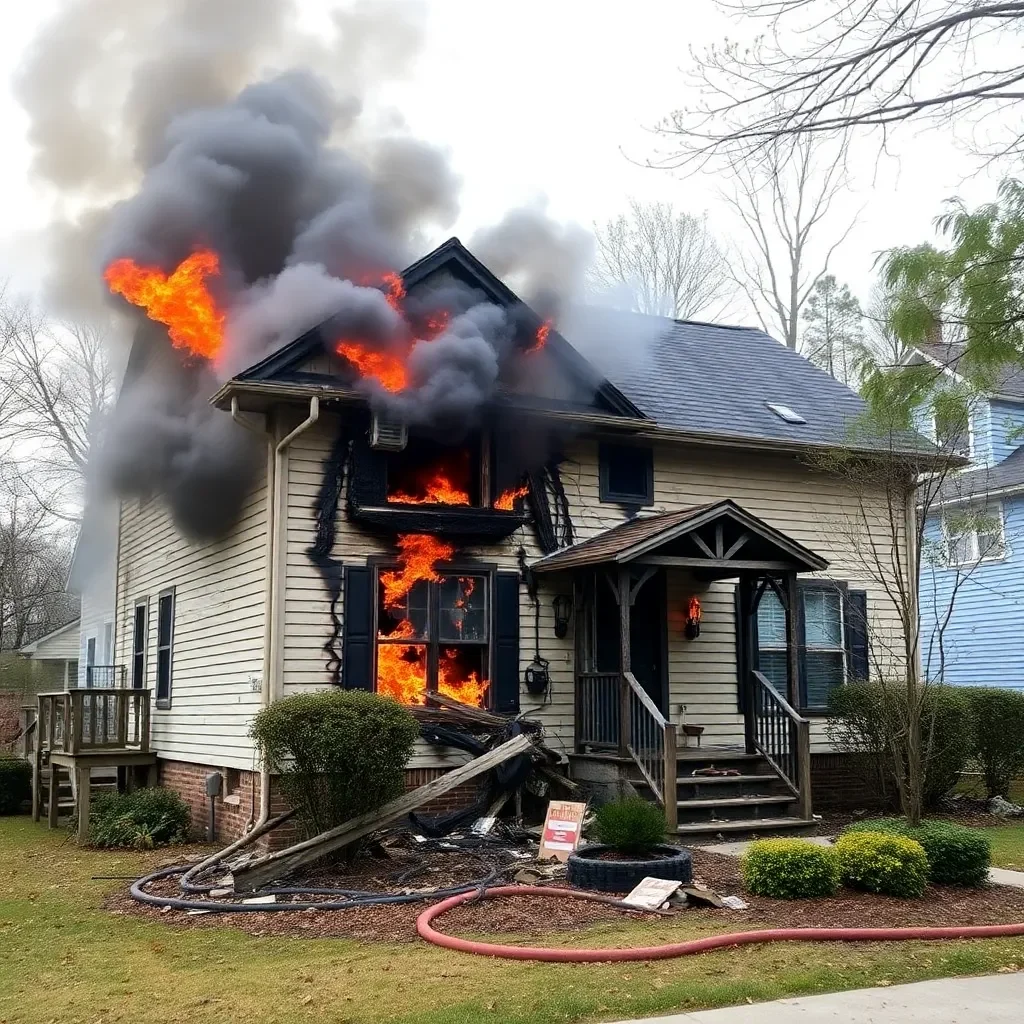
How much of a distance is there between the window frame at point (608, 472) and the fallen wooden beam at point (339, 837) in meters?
3.96

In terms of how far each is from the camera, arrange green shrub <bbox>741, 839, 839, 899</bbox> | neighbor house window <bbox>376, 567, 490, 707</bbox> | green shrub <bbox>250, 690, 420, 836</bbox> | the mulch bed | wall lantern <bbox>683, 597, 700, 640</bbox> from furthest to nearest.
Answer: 1. wall lantern <bbox>683, 597, 700, 640</bbox>
2. neighbor house window <bbox>376, 567, 490, 707</bbox>
3. green shrub <bbox>250, 690, 420, 836</bbox>
4. green shrub <bbox>741, 839, 839, 899</bbox>
5. the mulch bed

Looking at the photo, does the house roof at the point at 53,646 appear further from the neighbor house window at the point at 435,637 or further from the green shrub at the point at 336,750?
the green shrub at the point at 336,750

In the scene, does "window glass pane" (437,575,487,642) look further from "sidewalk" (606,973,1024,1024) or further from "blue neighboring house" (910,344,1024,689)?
"blue neighboring house" (910,344,1024,689)

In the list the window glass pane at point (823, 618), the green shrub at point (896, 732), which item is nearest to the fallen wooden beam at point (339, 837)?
the green shrub at point (896, 732)

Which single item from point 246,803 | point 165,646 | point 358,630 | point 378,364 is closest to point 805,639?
point 358,630

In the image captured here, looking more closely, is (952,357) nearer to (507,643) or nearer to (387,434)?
(387,434)

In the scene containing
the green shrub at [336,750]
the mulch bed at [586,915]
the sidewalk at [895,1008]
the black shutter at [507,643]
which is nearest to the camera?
the sidewalk at [895,1008]

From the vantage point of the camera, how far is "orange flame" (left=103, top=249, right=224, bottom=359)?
11.9 metres

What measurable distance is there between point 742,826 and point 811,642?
3.85 m

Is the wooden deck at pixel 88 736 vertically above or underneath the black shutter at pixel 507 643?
underneath

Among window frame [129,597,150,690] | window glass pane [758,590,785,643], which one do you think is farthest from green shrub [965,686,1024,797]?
window frame [129,597,150,690]

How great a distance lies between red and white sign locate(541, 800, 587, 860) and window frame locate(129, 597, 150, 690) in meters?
8.12

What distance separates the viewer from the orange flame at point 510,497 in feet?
40.2

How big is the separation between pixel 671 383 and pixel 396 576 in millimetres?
5226
